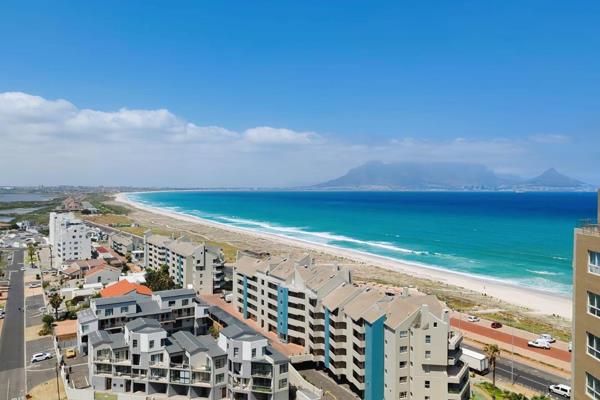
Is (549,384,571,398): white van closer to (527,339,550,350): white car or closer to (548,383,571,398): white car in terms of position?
(548,383,571,398): white car

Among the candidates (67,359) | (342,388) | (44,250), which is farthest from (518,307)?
(44,250)

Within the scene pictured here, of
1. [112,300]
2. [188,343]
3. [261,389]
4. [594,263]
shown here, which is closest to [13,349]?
[112,300]

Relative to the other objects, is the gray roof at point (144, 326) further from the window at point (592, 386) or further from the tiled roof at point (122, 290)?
the window at point (592, 386)

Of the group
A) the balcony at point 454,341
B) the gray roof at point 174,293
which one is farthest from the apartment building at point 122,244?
the balcony at point 454,341

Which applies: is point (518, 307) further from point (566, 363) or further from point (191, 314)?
point (191, 314)

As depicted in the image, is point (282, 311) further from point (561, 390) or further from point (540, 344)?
point (540, 344)
